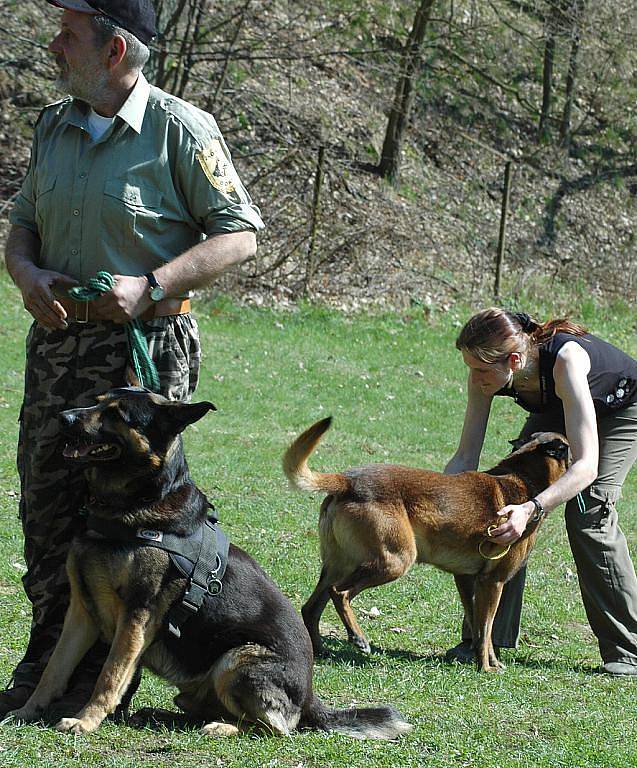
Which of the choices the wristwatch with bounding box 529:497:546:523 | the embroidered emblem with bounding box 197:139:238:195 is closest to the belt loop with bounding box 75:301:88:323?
the embroidered emblem with bounding box 197:139:238:195

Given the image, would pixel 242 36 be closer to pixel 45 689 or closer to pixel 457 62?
pixel 457 62

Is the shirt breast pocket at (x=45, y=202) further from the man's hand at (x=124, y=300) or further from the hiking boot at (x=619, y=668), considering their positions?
the hiking boot at (x=619, y=668)

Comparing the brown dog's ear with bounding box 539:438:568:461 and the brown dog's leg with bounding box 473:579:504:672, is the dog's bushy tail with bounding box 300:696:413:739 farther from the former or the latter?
the brown dog's ear with bounding box 539:438:568:461

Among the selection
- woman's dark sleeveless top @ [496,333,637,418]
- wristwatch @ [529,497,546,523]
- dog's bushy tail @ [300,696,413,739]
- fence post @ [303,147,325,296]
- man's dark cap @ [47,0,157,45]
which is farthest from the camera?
fence post @ [303,147,325,296]

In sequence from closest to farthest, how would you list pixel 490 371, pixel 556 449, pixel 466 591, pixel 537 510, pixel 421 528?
pixel 537 510, pixel 490 371, pixel 421 528, pixel 556 449, pixel 466 591

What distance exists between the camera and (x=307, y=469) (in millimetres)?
5461

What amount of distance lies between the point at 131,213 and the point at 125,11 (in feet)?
2.40

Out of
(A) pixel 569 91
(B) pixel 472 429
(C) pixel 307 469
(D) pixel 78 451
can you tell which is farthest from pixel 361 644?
(A) pixel 569 91

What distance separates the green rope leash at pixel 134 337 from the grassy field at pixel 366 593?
4.44ft

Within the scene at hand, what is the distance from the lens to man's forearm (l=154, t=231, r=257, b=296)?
3.79 meters

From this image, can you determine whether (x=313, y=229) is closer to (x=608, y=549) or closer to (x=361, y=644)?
(x=608, y=549)

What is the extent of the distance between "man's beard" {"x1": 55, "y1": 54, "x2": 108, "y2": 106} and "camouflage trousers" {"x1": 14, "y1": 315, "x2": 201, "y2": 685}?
864 mm

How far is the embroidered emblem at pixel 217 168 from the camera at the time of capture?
12.7 ft

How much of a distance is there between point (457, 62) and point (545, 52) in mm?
2085
